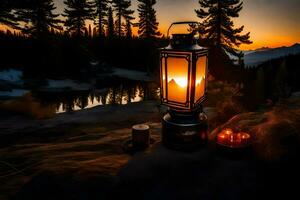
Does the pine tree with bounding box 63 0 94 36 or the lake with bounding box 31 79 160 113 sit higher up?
the pine tree with bounding box 63 0 94 36

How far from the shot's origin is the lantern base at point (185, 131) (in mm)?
3713

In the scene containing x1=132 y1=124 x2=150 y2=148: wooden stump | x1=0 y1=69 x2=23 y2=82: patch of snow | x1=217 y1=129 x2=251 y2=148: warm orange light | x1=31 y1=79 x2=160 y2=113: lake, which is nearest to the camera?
x1=217 y1=129 x2=251 y2=148: warm orange light

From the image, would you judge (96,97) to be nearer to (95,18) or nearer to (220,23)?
(220,23)

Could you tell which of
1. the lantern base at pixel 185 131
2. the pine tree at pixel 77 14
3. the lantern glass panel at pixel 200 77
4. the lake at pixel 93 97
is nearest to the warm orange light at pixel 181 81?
the lantern glass panel at pixel 200 77

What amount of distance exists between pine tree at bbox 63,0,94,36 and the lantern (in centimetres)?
4389

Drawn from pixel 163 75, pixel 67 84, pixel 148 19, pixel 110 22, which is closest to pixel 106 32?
pixel 110 22

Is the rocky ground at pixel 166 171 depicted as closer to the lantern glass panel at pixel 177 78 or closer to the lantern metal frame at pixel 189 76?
the lantern metal frame at pixel 189 76

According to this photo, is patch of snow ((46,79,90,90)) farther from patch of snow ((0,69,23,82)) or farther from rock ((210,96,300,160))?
rock ((210,96,300,160))

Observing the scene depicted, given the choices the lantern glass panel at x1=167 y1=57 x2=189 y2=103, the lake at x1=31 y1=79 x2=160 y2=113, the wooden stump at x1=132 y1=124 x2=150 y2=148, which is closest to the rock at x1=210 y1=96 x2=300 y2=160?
the lantern glass panel at x1=167 y1=57 x2=189 y2=103

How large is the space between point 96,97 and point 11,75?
9.66 metres

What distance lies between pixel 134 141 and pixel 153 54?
29636 mm

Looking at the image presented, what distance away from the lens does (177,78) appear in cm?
368

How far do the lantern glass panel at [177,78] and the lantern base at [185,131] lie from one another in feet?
0.89

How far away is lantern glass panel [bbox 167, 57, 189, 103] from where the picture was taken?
141 inches
